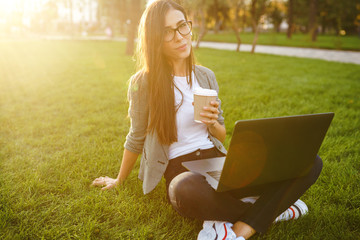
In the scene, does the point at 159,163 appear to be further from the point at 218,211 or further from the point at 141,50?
the point at 141,50

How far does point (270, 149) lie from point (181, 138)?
794 millimetres

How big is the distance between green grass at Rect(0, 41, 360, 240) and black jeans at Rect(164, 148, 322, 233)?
13.5 inches

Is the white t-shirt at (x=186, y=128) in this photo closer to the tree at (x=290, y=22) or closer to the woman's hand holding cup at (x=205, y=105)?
the woman's hand holding cup at (x=205, y=105)

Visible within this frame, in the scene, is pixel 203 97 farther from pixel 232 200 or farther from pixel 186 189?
pixel 232 200

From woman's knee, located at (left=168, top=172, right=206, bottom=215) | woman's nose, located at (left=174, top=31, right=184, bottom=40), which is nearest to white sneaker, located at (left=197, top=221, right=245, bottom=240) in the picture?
woman's knee, located at (left=168, top=172, right=206, bottom=215)

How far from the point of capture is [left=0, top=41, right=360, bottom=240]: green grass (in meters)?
2.32

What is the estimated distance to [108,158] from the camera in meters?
3.43

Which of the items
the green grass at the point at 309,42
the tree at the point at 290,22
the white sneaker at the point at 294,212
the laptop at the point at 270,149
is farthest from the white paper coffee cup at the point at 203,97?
the tree at the point at 290,22

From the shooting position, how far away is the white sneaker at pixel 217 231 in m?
1.95

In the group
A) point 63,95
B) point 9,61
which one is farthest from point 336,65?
point 9,61

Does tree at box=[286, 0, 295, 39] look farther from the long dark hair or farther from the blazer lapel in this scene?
the long dark hair

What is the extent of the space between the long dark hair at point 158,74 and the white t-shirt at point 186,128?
66 mm

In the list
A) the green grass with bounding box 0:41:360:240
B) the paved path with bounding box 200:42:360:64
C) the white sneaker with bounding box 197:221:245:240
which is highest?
the paved path with bounding box 200:42:360:64

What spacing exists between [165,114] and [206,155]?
1.58ft
